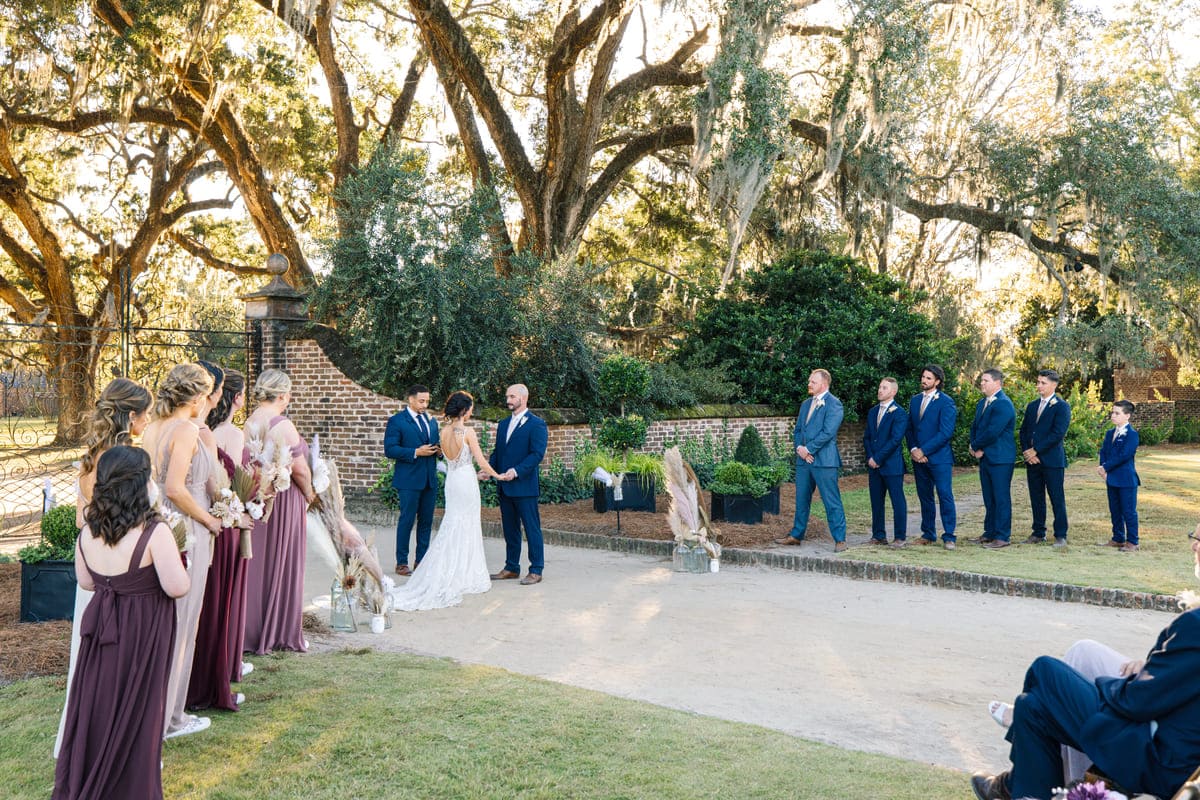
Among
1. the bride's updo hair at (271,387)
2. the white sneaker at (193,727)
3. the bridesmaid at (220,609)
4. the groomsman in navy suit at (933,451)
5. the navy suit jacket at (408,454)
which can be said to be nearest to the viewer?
the white sneaker at (193,727)

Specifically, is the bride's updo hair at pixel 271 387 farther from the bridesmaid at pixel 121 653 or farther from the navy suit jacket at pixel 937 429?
the navy suit jacket at pixel 937 429

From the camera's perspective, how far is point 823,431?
393 inches

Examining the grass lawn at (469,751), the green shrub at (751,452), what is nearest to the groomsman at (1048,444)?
the green shrub at (751,452)

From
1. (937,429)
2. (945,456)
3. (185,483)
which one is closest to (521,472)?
(185,483)

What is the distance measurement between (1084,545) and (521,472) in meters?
6.26

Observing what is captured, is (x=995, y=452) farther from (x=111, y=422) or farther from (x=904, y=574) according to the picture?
(x=111, y=422)

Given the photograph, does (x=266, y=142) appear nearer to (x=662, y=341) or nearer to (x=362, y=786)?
(x=662, y=341)

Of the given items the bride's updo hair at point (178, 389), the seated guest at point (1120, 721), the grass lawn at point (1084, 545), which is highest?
the bride's updo hair at point (178, 389)

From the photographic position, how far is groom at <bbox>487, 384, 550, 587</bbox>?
8828 millimetres

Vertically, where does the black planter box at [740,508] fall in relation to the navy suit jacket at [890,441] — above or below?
below

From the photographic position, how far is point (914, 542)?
10562 mm

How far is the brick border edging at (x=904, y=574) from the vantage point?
7.63 m

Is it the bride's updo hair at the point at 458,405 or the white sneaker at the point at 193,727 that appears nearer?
the white sneaker at the point at 193,727

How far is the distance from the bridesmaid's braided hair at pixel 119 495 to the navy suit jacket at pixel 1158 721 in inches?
139
